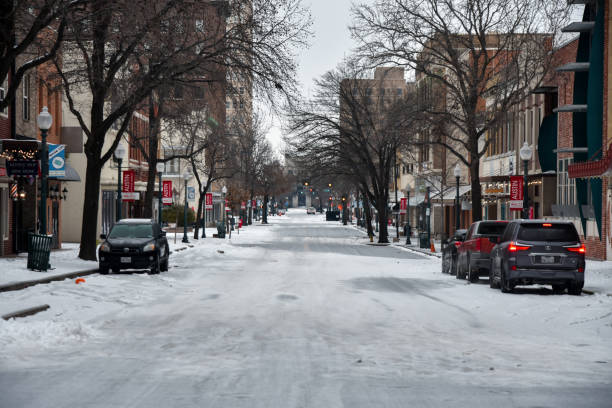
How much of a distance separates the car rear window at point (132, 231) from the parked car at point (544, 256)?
1245 centimetres

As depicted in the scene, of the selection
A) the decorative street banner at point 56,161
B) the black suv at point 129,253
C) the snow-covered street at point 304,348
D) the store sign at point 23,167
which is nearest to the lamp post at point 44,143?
the store sign at point 23,167

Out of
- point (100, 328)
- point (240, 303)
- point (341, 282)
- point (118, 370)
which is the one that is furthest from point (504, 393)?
point (341, 282)

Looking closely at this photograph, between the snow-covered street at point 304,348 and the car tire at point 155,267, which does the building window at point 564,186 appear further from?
the car tire at point 155,267

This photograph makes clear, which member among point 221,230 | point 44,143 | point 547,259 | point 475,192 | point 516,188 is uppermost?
point 44,143

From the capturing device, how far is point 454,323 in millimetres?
15711

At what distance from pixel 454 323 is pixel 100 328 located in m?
5.96

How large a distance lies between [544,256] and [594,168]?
857 centimetres

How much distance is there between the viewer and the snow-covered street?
29.8 ft

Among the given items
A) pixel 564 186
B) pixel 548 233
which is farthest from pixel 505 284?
pixel 564 186

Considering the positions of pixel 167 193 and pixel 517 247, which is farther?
pixel 167 193

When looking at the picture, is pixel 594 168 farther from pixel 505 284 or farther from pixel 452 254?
pixel 505 284

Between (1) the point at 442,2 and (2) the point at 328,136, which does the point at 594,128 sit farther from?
(2) the point at 328,136

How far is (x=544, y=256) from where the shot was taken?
21.3 metres

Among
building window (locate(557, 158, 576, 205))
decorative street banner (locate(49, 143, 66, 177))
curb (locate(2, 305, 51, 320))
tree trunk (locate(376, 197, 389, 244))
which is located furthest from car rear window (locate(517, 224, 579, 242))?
tree trunk (locate(376, 197, 389, 244))
